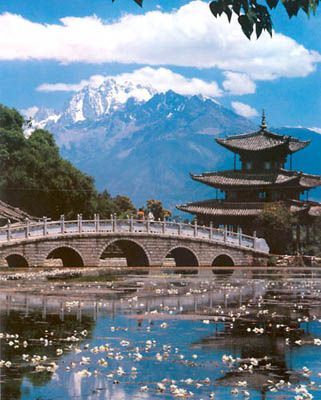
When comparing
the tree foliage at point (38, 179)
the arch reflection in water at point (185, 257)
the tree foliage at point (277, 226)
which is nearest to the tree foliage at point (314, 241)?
the tree foliage at point (277, 226)

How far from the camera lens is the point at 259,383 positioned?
13.9 metres

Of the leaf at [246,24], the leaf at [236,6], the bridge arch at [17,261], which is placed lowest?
the bridge arch at [17,261]

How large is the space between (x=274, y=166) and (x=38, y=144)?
25925 millimetres

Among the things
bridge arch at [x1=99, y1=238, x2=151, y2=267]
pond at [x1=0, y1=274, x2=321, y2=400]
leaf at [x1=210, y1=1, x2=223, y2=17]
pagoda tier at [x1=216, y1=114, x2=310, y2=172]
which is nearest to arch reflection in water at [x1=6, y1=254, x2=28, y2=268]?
bridge arch at [x1=99, y1=238, x2=151, y2=267]

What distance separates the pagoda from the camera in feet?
278

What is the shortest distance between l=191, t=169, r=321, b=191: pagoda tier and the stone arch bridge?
12805 mm

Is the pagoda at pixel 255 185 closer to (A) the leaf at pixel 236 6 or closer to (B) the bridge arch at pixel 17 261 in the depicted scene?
(B) the bridge arch at pixel 17 261

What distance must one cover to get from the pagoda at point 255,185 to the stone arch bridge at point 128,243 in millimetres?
10418

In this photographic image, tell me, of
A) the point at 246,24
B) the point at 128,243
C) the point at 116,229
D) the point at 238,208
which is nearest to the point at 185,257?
the point at 128,243

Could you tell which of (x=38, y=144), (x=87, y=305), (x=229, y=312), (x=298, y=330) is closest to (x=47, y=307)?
(x=87, y=305)

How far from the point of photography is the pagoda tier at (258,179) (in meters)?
86.0

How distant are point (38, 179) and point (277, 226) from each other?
23894mm

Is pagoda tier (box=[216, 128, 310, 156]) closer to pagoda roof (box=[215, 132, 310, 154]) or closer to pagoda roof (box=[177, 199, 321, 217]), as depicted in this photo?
pagoda roof (box=[215, 132, 310, 154])

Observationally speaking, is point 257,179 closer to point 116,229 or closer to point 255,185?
point 255,185
